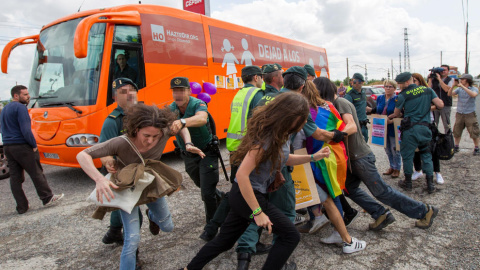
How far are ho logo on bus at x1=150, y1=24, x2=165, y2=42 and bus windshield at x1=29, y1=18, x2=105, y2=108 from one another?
0.99 metres

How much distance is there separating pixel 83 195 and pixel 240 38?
572cm

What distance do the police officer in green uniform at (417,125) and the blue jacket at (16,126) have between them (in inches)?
217

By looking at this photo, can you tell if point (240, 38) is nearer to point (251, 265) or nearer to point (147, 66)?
point (147, 66)

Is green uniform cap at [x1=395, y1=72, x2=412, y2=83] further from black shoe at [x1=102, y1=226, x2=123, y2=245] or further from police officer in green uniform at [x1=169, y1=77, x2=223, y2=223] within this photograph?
black shoe at [x1=102, y1=226, x2=123, y2=245]

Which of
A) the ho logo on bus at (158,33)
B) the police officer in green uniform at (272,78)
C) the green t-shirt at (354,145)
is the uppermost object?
the ho logo on bus at (158,33)

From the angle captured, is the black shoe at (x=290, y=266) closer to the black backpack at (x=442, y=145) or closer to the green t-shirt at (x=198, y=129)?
the green t-shirt at (x=198, y=129)

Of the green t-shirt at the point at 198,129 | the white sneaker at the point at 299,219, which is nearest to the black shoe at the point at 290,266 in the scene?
the white sneaker at the point at 299,219

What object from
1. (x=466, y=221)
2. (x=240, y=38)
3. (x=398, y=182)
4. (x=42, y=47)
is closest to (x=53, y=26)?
(x=42, y=47)

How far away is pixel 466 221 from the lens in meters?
3.42

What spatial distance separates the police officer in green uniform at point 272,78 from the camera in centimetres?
324

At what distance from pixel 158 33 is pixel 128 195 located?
501cm

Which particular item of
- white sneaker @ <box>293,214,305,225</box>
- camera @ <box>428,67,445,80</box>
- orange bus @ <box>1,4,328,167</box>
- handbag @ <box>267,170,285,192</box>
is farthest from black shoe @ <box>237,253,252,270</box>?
camera @ <box>428,67,445,80</box>

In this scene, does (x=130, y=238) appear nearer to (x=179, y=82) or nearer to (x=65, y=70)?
(x=179, y=82)

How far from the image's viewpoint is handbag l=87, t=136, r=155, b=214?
2.14 m
